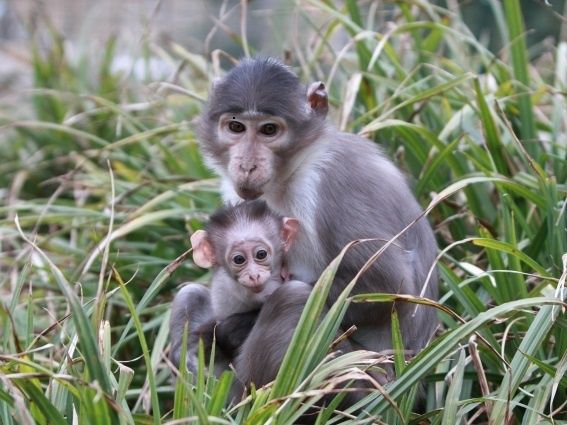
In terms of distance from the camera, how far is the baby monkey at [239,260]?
14.0ft

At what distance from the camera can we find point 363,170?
178 inches

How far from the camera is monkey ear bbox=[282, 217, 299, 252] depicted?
14.2 feet

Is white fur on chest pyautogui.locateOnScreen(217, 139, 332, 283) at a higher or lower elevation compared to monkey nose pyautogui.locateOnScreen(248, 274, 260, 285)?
higher

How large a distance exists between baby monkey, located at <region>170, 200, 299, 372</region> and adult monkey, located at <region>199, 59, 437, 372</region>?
0.09 m

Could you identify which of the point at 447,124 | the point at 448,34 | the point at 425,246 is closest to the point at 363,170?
the point at 425,246

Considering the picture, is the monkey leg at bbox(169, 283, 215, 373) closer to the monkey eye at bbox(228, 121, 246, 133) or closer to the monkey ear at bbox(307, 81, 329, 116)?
the monkey eye at bbox(228, 121, 246, 133)

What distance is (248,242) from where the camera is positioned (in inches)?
168

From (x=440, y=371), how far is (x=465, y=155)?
1246mm

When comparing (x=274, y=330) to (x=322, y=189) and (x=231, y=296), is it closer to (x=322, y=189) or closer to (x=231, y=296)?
(x=231, y=296)

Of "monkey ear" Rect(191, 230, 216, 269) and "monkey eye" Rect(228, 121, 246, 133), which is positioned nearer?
"monkey ear" Rect(191, 230, 216, 269)

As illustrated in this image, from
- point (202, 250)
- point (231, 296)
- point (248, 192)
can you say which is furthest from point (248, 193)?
point (231, 296)

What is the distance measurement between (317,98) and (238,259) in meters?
0.88

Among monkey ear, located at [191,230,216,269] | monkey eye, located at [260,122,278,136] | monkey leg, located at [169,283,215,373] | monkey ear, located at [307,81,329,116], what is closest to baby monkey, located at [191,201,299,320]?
monkey ear, located at [191,230,216,269]

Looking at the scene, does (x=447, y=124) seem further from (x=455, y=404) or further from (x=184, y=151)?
(x=455, y=404)
